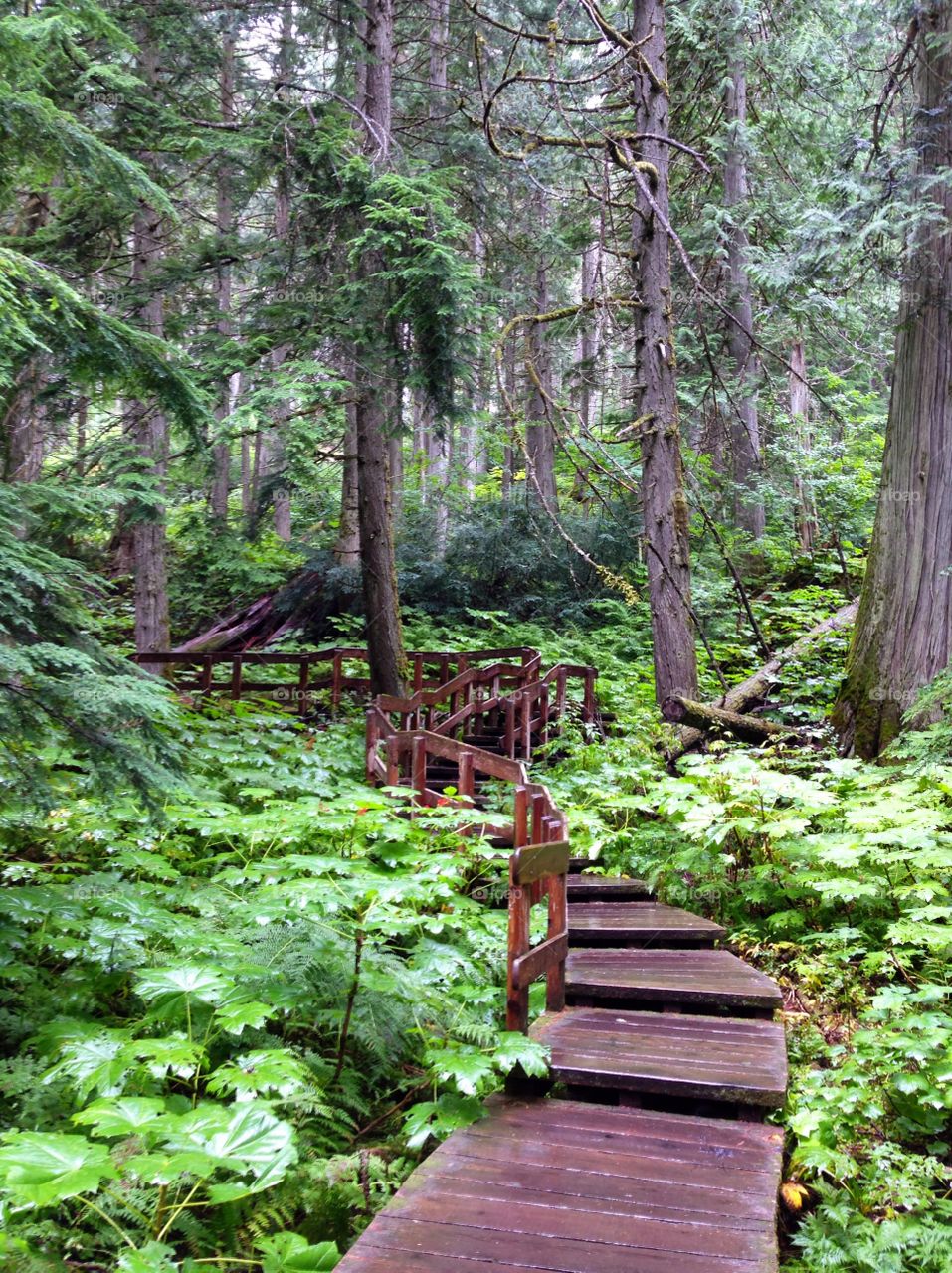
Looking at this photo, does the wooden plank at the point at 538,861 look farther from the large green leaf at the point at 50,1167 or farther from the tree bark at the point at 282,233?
the tree bark at the point at 282,233

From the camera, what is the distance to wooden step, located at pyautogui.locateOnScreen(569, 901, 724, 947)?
5.87 m

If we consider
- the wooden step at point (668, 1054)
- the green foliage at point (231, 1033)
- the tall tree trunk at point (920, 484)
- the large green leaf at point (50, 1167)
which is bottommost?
the wooden step at point (668, 1054)

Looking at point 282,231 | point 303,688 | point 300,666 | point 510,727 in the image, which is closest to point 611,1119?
point 510,727

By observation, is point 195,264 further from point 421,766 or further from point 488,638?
point 488,638

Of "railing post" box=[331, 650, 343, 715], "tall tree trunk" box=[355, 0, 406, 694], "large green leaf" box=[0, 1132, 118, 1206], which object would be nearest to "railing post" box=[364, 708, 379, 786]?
"tall tree trunk" box=[355, 0, 406, 694]

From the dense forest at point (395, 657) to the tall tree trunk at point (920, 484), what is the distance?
0.04 metres

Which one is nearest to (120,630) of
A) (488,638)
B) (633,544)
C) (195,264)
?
(488,638)

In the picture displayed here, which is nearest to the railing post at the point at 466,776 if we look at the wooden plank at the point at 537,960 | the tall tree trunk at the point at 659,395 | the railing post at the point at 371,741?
the wooden plank at the point at 537,960

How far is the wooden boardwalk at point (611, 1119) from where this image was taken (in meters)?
2.87

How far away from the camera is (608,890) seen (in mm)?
6848

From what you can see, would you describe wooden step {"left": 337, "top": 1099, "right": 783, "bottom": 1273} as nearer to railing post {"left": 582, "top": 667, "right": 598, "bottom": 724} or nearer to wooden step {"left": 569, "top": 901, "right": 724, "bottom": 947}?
wooden step {"left": 569, "top": 901, "right": 724, "bottom": 947}

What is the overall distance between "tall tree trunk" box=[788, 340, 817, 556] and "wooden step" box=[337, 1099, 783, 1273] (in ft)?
43.2

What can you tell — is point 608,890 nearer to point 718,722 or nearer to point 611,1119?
point 611,1119

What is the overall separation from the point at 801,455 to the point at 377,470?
9.58 metres
